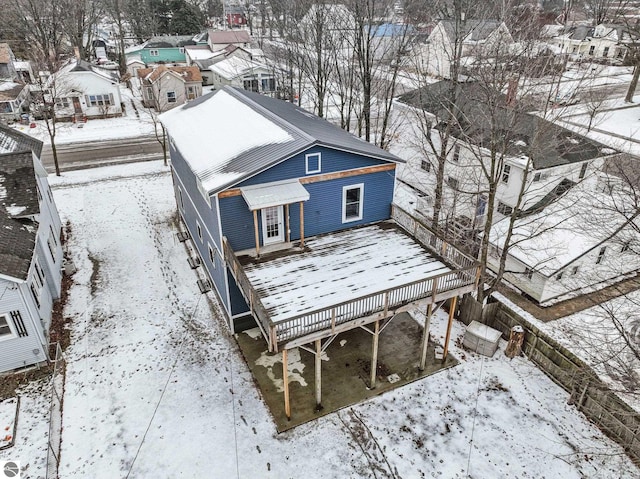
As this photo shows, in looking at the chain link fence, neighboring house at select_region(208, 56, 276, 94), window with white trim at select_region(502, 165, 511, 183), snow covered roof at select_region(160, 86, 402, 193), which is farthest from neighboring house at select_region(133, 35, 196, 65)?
A: the chain link fence

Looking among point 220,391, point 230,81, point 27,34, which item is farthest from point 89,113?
point 220,391

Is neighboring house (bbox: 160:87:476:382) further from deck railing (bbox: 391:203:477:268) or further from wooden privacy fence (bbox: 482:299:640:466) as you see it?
wooden privacy fence (bbox: 482:299:640:466)

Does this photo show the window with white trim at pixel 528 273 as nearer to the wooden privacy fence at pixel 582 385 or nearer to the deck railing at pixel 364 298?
the wooden privacy fence at pixel 582 385

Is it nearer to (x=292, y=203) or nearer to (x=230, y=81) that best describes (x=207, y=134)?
(x=292, y=203)

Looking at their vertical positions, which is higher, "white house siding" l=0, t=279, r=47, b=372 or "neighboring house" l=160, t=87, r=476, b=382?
"neighboring house" l=160, t=87, r=476, b=382

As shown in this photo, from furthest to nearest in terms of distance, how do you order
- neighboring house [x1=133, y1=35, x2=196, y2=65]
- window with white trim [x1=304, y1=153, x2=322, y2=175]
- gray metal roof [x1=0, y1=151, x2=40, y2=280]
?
neighboring house [x1=133, y1=35, x2=196, y2=65]
window with white trim [x1=304, y1=153, x2=322, y2=175]
gray metal roof [x1=0, y1=151, x2=40, y2=280]

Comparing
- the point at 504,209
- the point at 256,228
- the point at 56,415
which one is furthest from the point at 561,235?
→ the point at 56,415
